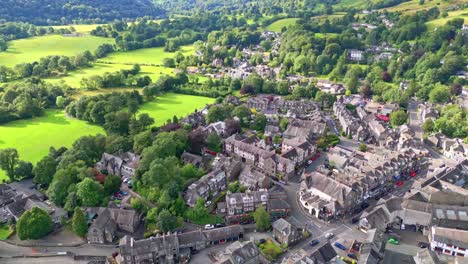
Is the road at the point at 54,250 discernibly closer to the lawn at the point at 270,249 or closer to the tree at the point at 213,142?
the lawn at the point at 270,249

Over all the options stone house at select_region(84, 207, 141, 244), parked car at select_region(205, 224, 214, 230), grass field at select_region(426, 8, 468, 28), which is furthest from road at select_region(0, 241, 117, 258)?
grass field at select_region(426, 8, 468, 28)

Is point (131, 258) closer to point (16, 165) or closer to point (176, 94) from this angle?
point (16, 165)

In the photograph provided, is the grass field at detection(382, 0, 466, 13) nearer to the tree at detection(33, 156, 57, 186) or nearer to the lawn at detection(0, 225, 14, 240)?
the tree at detection(33, 156, 57, 186)

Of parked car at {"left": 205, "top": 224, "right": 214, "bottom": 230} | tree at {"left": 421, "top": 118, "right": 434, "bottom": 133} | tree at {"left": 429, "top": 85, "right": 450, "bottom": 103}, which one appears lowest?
parked car at {"left": 205, "top": 224, "right": 214, "bottom": 230}

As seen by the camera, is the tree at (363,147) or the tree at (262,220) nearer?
the tree at (262,220)

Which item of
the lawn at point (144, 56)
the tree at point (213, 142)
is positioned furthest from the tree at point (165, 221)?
the lawn at point (144, 56)

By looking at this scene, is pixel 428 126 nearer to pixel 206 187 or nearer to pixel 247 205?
pixel 247 205

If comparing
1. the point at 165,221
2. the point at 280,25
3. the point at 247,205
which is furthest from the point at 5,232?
the point at 280,25
